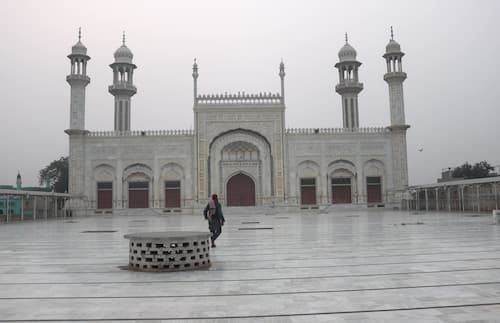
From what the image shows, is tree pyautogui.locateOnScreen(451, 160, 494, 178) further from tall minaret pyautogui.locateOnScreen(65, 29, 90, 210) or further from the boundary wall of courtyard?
tall minaret pyautogui.locateOnScreen(65, 29, 90, 210)

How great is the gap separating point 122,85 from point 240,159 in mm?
9536

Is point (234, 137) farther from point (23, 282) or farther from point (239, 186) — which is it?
point (23, 282)

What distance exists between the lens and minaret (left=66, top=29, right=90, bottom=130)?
26297 millimetres

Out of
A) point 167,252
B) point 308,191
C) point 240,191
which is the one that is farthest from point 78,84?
point 167,252

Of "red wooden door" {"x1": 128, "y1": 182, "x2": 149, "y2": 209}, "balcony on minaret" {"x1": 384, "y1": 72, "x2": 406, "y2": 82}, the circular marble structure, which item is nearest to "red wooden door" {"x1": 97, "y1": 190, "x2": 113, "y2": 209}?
"red wooden door" {"x1": 128, "y1": 182, "x2": 149, "y2": 209}

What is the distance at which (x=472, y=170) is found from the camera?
42406mm

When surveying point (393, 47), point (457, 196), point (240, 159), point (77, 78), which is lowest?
point (457, 196)

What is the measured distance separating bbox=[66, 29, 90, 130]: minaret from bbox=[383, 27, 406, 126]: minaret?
18.6 m

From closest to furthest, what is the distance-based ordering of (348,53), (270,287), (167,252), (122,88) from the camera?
(270,287), (167,252), (122,88), (348,53)

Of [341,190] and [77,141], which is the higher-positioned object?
[77,141]

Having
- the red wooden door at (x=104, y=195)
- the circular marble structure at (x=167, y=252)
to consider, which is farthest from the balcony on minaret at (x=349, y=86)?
the circular marble structure at (x=167, y=252)

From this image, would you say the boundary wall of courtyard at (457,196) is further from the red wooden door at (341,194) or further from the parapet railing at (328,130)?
the parapet railing at (328,130)

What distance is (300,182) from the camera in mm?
26891

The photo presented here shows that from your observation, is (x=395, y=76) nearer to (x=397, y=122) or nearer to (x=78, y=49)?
(x=397, y=122)
